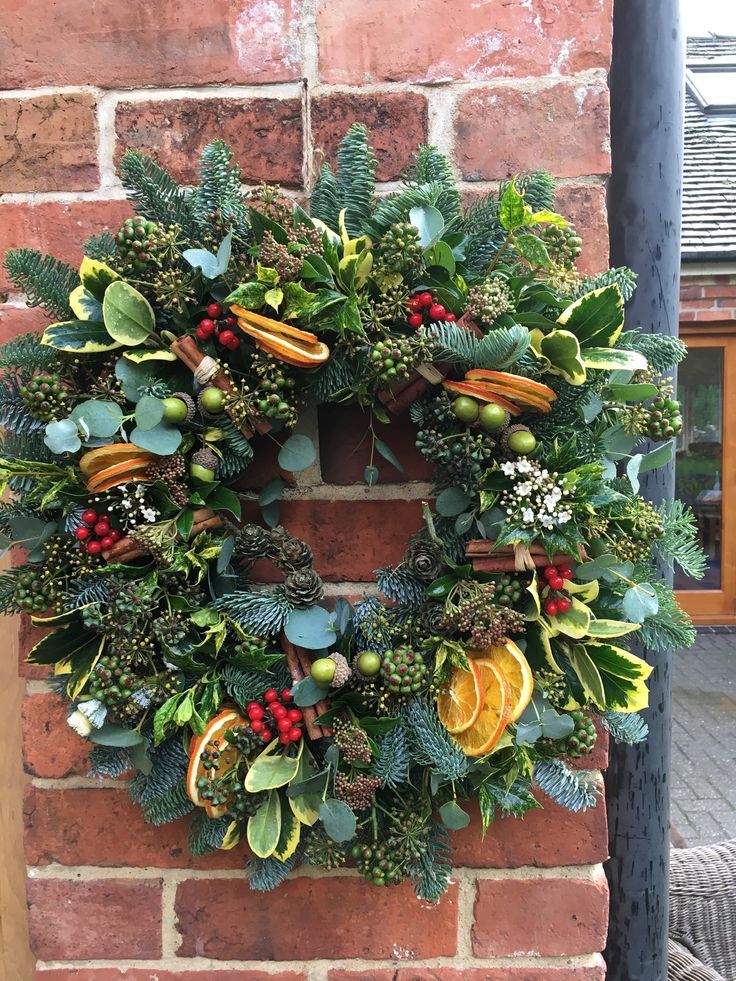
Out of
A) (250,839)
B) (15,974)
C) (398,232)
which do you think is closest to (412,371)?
(398,232)

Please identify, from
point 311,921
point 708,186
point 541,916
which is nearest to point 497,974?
point 541,916

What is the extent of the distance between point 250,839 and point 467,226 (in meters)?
0.51

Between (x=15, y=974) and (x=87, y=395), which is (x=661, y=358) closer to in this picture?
(x=87, y=395)

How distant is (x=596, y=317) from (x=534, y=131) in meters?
0.21

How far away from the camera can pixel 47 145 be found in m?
0.62

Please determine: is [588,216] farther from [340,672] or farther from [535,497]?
[340,672]

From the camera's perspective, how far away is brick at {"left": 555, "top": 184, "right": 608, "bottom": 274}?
61cm

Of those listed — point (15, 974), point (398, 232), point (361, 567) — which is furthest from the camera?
point (15, 974)

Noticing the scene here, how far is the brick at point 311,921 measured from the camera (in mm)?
634

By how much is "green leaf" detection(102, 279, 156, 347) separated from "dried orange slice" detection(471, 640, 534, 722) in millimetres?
350

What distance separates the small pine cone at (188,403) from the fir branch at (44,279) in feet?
0.38

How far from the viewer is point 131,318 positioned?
0.53m

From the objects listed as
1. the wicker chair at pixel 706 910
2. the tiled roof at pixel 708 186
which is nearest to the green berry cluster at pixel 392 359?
the wicker chair at pixel 706 910

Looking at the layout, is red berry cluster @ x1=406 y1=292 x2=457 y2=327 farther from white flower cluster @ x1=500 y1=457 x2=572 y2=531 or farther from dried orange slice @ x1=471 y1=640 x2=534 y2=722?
dried orange slice @ x1=471 y1=640 x2=534 y2=722
